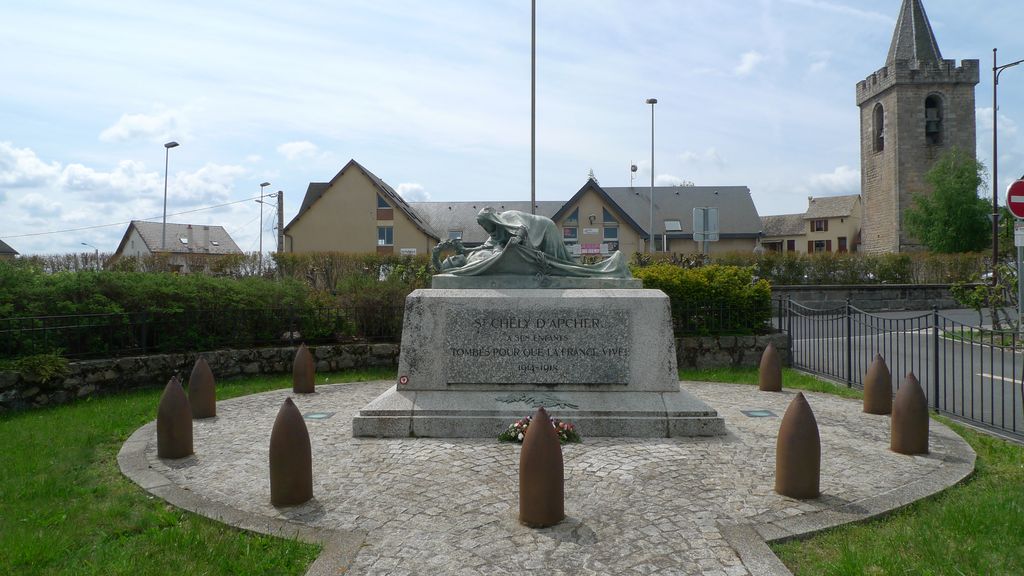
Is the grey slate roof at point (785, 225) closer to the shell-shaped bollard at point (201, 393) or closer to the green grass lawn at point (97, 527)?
the shell-shaped bollard at point (201, 393)

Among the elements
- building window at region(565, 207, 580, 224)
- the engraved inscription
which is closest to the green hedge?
the engraved inscription

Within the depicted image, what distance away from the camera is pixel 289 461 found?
5184 millimetres

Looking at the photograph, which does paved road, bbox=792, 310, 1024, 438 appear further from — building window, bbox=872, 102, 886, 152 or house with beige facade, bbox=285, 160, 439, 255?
building window, bbox=872, 102, 886, 152

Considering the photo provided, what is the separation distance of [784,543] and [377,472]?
3304 mm

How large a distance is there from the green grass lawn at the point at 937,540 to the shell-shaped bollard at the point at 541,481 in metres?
1.42

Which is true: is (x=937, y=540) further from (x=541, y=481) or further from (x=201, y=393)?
(x=201, y=393)

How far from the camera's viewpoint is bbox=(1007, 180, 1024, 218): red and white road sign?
11.7 meters

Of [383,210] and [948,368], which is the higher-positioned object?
[383,210]

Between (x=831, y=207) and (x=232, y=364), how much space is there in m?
63.7

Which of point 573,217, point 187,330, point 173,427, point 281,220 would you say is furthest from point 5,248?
point 173,427

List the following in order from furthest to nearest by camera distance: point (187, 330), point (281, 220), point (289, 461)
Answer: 1. point (281, 220)
2. point (187, 330)
3. point (289, 461)

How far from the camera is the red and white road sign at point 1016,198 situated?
1170 centimetres

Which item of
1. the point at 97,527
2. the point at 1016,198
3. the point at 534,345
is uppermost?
the point at 1016,198

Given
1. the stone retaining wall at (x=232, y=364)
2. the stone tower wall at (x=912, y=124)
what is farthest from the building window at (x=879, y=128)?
the stone retaining wall at (x=232, y=364)
